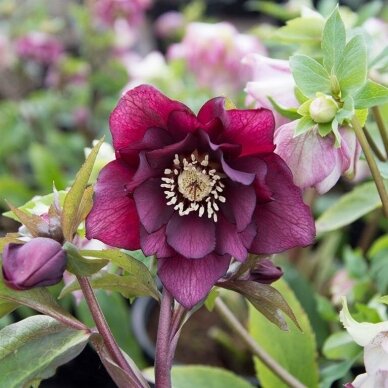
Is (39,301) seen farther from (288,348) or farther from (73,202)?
(288,348)

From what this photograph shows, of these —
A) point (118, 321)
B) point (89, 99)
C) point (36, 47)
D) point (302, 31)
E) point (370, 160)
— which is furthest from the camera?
point (89, 99)

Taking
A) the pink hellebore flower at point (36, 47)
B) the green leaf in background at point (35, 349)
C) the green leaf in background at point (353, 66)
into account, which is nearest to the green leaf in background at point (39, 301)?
the green leaf in background at point (35, 349)

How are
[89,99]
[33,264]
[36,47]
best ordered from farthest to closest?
[89,99] < [36,47] < [33,264]

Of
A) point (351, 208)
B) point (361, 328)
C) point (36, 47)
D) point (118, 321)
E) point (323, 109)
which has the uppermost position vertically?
point (323, 109)

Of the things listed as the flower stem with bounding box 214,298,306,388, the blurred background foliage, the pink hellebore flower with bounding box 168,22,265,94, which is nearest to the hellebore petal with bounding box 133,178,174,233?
the flower stem with bounding box 214,298,306,388

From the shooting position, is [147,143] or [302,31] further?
[302,31]

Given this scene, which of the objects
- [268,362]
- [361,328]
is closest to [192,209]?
[361,328]

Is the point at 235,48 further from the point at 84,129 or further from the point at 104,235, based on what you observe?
the point at 104,235

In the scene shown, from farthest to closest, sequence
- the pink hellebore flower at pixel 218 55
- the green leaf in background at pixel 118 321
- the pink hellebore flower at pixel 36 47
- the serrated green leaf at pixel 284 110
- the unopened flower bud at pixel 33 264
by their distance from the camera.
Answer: the pink hellebore flower at pixel 36 47 → the pink hellebore flower at pixel 218 55 → the green leaf in background at pixel 118 321 → the serrated green leaf at pixel 284 110 → the unopened flower bud at pixel 33 264

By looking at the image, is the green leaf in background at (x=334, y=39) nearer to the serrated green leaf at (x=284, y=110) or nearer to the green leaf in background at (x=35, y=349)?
the serrated green leaf at (x=284, y=110)
